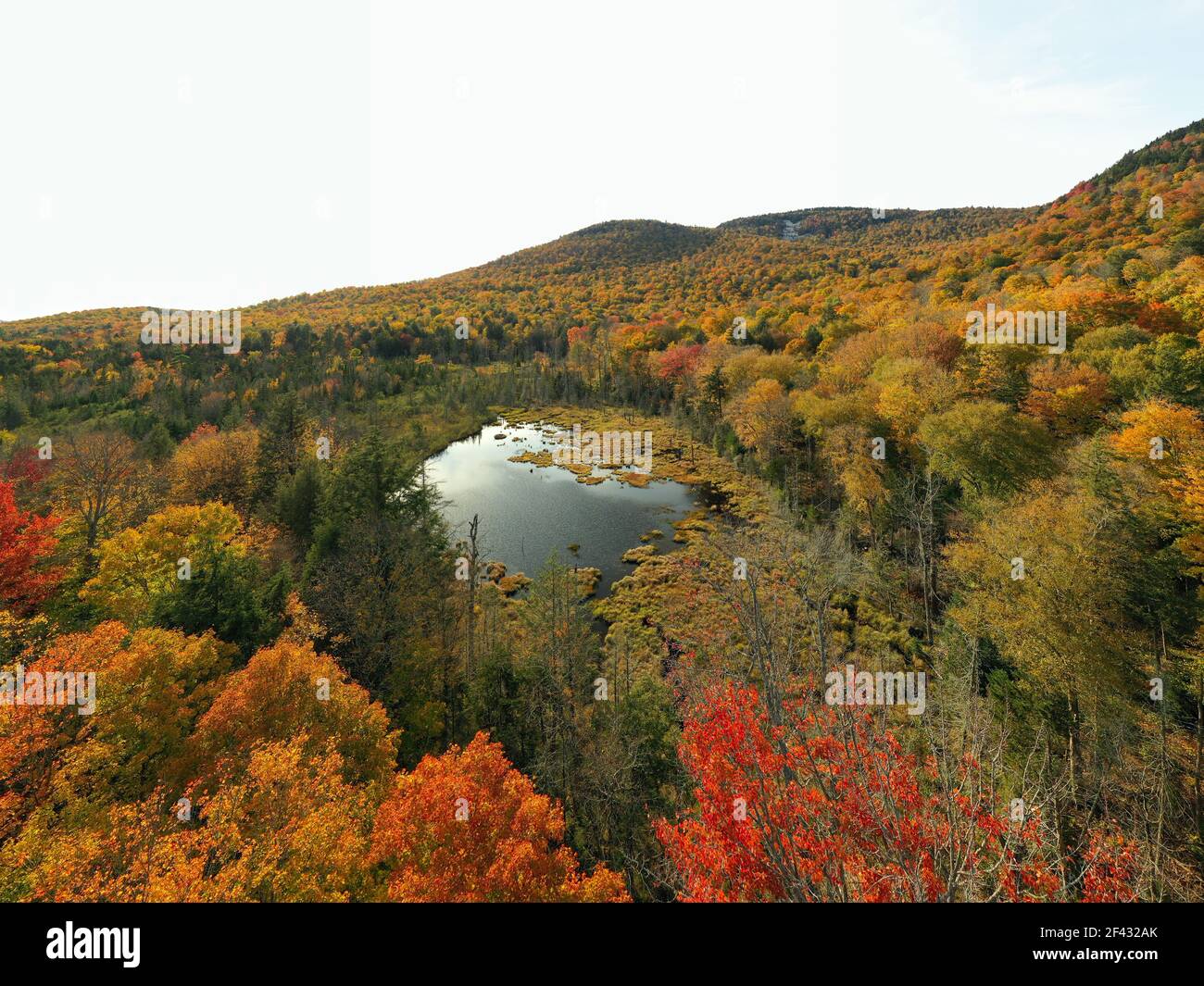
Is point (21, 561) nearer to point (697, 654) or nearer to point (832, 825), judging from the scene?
point (697, 654)

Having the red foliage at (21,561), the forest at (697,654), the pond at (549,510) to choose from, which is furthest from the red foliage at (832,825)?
the red foliage at (21,561)

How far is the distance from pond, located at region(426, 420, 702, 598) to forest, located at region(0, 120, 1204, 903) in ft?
12.3

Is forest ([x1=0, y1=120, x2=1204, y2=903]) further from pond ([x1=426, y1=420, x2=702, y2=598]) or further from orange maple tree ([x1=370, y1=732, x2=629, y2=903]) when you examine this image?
pond ([x1=426, y1=420, x2=702, y2=598])

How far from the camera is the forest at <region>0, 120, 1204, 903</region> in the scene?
41.9 ft

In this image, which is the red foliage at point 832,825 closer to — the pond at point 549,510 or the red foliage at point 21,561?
the pond at point 549,510

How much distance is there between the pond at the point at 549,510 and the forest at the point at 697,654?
374 cm

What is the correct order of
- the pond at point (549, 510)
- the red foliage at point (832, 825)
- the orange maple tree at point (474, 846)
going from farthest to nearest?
the pond at point (549, 510) → the orange maple tree at point (474, 846) → the red foliage at point (832, 825)

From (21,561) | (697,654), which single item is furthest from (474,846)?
(21,561)

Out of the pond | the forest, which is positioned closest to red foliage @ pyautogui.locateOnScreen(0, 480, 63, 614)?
the forest

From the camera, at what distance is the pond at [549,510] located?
42312 mm

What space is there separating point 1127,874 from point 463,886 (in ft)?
60.8

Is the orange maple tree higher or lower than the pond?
lower

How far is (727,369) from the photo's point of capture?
6378 cm

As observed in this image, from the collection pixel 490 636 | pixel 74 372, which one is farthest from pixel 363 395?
pixel 490 636
